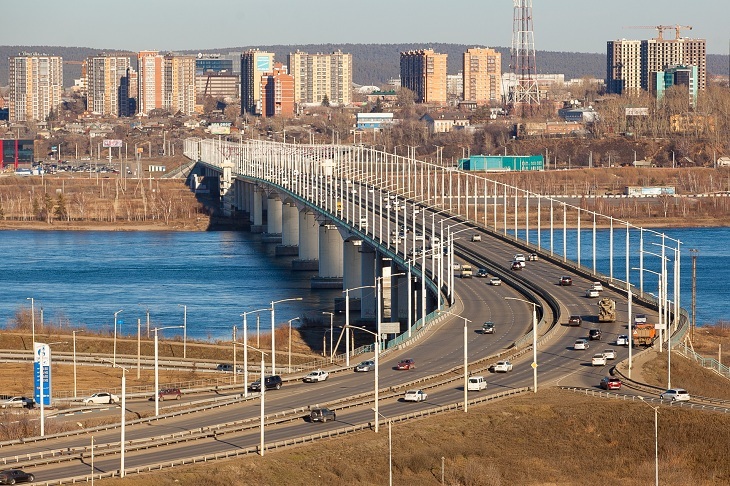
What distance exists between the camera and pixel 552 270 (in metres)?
70.3

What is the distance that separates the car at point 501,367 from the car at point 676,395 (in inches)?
227

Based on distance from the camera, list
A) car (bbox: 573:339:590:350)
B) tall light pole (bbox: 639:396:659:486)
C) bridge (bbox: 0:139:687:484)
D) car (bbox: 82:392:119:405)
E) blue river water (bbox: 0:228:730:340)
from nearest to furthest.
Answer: tall light pole (bbox: 639:396:659:486), bridge (bbox: 0:139:687:484), car (bbox: 82:392:119:405), car (bbox: 573:339:590:350), blue river water (bbox: 0:228:730:340)

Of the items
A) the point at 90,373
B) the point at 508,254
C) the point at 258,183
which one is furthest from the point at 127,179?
the point at 90,373

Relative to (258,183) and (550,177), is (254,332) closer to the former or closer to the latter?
(258,183)

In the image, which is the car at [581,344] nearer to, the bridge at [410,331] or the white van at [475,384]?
the bridge at [410,331]

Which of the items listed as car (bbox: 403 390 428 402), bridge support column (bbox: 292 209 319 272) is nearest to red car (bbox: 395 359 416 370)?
car (bbox: 403 390 428 402)

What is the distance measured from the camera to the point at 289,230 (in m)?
113

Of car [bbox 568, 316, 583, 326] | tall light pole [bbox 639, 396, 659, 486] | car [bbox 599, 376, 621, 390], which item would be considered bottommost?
tall light pole [bbox 639, 396, 659, 486]

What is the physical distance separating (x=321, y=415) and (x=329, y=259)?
167ft

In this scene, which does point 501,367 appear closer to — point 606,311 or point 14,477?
point 606,311

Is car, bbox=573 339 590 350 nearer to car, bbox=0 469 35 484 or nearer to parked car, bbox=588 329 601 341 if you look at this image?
parked car, bbox=588 329 601 341

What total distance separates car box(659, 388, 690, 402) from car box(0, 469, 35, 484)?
57.6 feet

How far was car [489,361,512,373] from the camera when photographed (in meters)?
47.9

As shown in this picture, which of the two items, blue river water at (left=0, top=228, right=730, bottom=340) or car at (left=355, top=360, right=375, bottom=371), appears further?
blue river water at (left=0, top=228, right=730, bottom=340)
